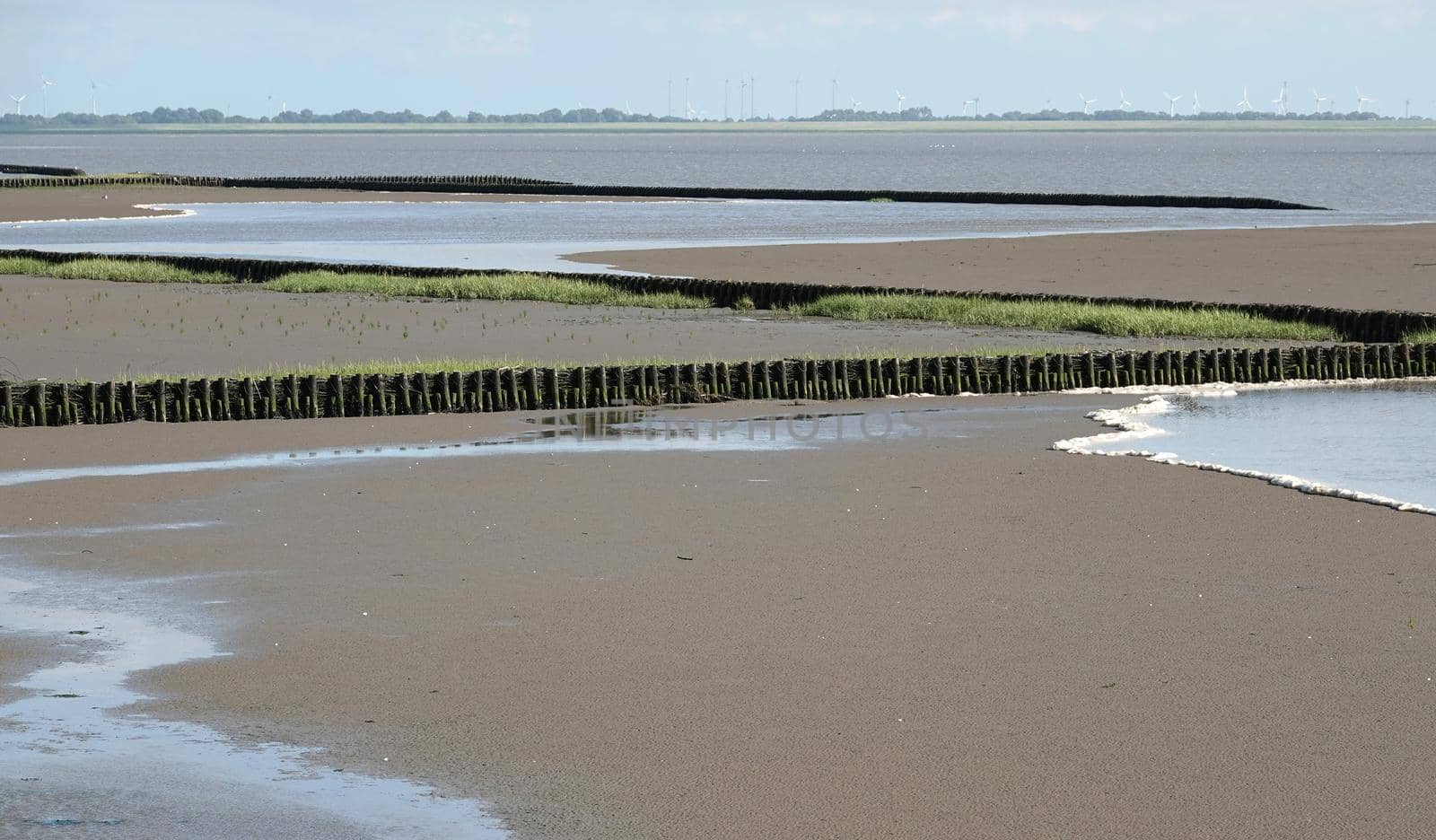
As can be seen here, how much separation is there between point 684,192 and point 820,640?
11099 centimetres

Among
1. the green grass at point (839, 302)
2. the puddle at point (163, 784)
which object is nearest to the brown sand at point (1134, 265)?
the green grass at point (839, 302)

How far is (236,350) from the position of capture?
3119 cm

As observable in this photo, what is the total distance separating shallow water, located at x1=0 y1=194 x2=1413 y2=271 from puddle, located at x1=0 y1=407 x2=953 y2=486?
27.8 m

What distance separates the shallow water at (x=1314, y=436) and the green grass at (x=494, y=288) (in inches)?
632

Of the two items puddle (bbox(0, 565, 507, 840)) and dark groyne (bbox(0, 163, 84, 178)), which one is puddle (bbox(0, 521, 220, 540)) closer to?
puddle (bbox(0, 565, 507, 840))

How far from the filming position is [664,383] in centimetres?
2597

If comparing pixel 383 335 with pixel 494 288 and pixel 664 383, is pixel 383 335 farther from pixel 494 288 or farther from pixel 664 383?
pixel 664 383

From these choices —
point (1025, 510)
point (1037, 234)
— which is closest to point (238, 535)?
point (1025, 510)

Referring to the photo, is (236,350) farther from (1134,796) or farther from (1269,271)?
(1269,271)

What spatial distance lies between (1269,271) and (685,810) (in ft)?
140

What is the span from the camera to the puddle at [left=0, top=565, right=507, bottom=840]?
941 cm

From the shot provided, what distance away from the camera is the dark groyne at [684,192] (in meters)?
105

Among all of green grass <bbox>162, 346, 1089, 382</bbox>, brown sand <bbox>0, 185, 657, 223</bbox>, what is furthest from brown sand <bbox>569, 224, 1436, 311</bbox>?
brown sand <bbox>0, 185, 657, 223</bbox>

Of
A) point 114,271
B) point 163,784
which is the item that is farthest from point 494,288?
point 163,784
